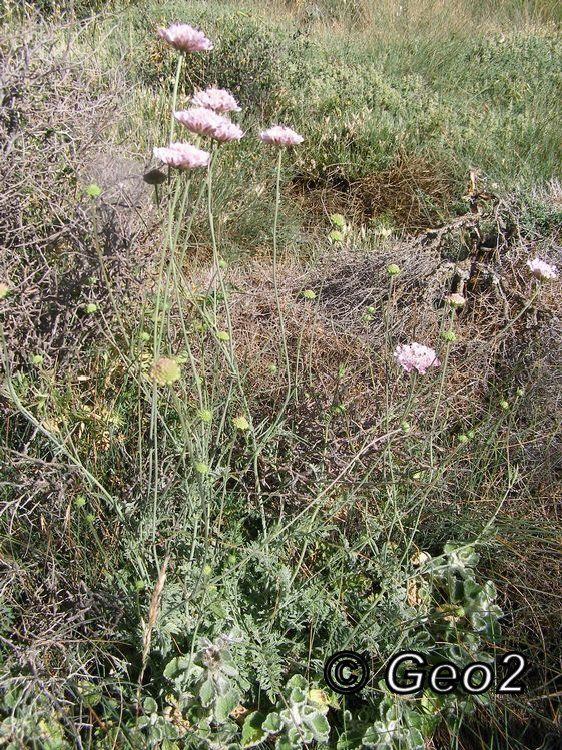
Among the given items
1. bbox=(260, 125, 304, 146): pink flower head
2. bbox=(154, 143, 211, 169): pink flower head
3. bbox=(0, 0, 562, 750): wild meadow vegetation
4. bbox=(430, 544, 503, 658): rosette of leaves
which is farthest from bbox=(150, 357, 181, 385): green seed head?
bbox=(430, 544, 503, 658): rosette of leaves

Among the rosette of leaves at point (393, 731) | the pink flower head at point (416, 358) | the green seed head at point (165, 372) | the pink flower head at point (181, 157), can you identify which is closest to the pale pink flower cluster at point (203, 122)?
the pink flower head at point (181, 157)

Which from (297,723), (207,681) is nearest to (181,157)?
Result: (207,681)

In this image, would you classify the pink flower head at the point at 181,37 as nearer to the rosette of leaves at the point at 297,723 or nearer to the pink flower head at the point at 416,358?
the pink flower head at the point at 416,358

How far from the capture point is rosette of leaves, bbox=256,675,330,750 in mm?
1506

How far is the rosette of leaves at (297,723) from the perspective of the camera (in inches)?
59.3

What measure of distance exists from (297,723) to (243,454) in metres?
0.73

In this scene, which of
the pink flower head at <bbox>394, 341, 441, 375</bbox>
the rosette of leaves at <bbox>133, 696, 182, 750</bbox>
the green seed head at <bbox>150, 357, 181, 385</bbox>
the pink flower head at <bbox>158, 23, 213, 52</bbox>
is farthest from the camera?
the pink flower head at <bbox>394, 341, 441, 375</bbox>

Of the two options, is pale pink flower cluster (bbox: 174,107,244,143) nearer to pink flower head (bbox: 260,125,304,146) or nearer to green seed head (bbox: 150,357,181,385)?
pink flower head (bbox: 260,125,304,146)

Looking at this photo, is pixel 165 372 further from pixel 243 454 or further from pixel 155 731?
pixel 155 731

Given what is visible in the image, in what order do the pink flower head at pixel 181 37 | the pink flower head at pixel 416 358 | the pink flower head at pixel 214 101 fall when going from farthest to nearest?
1. the pink flower head at pixel 416 358
2. the pink flower head at pixel 214 101
3. the pink flower head at pixel 181 37

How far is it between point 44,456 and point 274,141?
42.6 inches

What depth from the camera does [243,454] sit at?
77.0 inches

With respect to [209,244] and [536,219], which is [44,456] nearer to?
[209,244]

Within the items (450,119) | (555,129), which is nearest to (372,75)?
(450,119)
